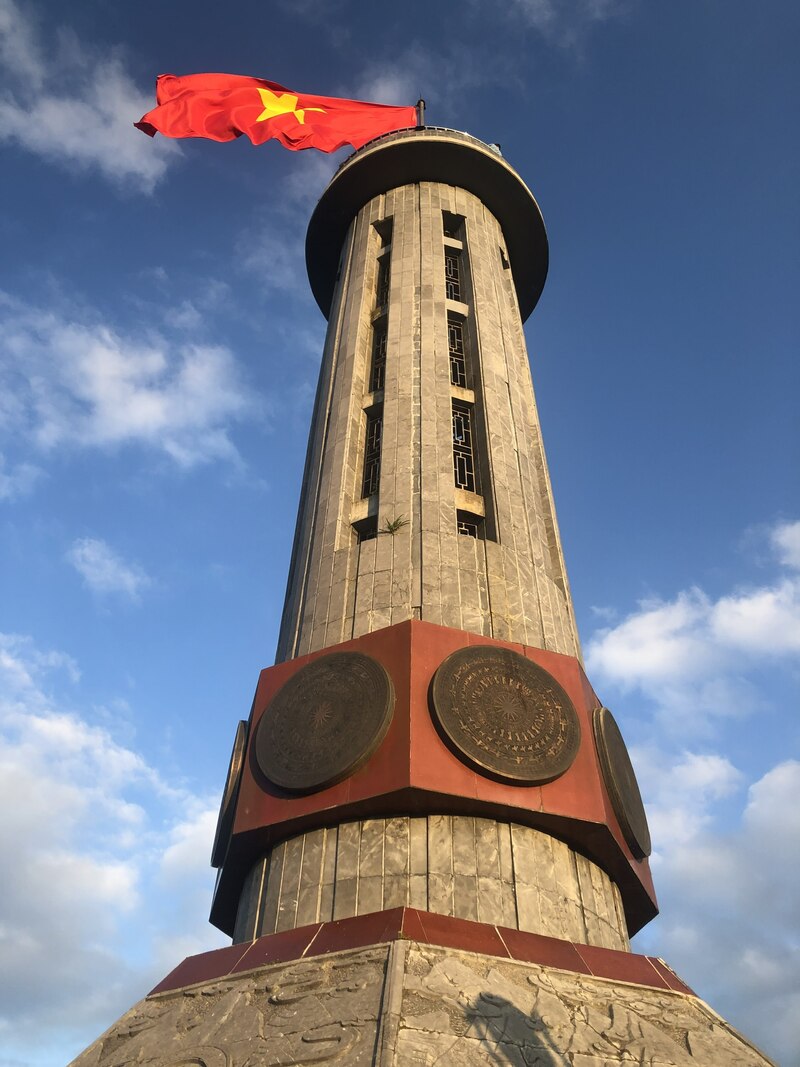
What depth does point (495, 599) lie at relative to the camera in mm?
18547

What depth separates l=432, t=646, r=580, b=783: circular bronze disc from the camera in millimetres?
15117

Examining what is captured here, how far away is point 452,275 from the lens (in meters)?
28.1

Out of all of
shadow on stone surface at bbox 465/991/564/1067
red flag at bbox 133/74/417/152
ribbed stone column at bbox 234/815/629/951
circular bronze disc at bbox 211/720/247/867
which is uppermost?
red flag at bbox 133/74/417/152

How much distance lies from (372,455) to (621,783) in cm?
1030

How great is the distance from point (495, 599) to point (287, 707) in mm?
4727

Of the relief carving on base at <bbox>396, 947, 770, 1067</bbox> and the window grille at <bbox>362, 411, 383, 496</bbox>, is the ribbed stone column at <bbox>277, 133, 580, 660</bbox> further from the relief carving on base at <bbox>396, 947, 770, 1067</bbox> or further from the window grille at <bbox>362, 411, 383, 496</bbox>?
the relief carving on base at <bbox>396, 947, 770, 1067</bbox>

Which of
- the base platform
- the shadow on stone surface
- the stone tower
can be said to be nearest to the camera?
the shadow on stone surface

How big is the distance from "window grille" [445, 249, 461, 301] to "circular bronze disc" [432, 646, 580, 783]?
528 inches

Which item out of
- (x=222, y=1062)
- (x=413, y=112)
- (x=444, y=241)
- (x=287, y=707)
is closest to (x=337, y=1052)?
(x=222, y=1062)

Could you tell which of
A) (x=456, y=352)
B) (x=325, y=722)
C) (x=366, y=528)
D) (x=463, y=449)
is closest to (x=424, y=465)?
(x=366, y=528)

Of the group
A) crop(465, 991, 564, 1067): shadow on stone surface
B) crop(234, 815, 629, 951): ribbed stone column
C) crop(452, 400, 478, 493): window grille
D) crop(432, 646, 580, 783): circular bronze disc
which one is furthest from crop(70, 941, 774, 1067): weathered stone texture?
crop(452, 400, 478, 493): window grille

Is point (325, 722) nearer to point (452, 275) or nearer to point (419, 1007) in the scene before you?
point (419, 1007)

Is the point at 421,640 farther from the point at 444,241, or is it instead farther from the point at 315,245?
the point at 315,245

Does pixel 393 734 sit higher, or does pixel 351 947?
pixel 393 734
